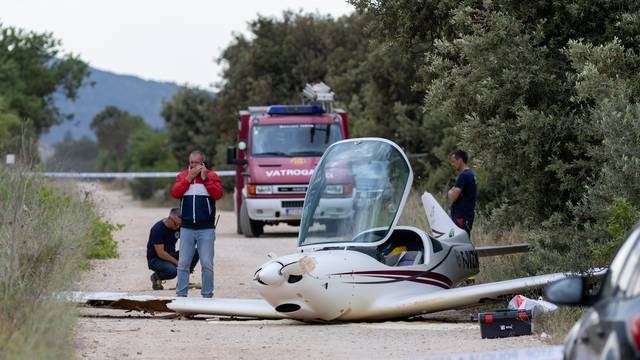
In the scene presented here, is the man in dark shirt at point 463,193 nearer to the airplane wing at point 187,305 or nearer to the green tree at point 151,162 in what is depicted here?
the airplane wing at point 187,305

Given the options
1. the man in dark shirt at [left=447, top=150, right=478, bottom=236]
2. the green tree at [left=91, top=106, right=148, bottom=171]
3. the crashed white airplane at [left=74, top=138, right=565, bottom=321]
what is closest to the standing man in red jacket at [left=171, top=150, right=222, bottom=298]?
the crashed white airplane at [left=74, top=138, right=565, bottom=321]

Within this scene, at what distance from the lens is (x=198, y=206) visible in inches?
635

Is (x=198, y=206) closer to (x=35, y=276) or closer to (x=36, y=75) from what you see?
(x=35, y=276)

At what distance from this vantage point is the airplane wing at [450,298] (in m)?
13.8

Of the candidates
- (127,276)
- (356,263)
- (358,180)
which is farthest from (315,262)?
(127,276)

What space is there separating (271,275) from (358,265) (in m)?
1.02

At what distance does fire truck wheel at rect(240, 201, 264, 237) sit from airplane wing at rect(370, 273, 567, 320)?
15.9 m

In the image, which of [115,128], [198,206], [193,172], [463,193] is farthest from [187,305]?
[115,128]

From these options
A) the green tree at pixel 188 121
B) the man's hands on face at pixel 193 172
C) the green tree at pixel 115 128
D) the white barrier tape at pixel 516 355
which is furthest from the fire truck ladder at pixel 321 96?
the green tree at pixel 115 128

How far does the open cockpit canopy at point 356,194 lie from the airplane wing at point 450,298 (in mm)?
795

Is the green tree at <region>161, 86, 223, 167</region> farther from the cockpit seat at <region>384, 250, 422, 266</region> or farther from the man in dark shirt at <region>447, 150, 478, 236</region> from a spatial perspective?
the cockpit seat at <region>384, 250, 422, 266</region>

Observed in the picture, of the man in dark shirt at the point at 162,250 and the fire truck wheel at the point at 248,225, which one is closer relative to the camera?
the man in dark shirt at the point at 162,250

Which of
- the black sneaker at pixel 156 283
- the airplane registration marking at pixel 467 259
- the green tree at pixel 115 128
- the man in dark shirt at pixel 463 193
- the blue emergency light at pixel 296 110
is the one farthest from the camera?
the green tree at pixel 115 128

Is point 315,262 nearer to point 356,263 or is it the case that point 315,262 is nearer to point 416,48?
point 356,263
